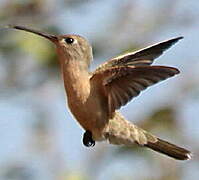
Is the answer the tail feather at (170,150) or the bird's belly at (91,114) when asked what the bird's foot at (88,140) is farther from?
the tail feather at (170,150)

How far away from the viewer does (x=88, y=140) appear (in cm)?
364

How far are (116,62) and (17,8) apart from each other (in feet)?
3.62

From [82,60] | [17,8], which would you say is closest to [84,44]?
[82,60]

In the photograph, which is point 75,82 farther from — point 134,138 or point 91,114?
point 134,138

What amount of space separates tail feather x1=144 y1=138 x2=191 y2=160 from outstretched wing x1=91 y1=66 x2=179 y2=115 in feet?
1.55

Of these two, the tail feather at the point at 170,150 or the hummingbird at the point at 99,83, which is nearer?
the hummingbird at the point at 99,83

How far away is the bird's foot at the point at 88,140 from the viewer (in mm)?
3616

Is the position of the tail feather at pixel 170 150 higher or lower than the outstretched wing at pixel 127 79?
lower

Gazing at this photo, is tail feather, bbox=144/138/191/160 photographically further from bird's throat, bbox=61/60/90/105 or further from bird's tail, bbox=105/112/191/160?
bird's throat, bbox=61/60/90/105

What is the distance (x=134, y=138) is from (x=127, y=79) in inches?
23.4

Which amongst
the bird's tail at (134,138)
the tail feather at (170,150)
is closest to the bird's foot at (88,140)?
the bird's tail at (134,138)

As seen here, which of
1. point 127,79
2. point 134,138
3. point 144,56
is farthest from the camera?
point 134,138

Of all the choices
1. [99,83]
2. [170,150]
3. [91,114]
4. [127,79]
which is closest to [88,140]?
[91,114]

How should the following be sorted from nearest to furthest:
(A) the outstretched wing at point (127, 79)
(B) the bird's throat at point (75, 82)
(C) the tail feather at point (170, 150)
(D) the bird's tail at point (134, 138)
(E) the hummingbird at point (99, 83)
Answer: (A) the outstretched wing at point (127, 79) → (E) the hummingbird at point (99, 83) → (B) the bird's throat at point (75, 82) → (D) the bird's tail at point (134, 138) → (C) the tail feather at point (170, 150)
